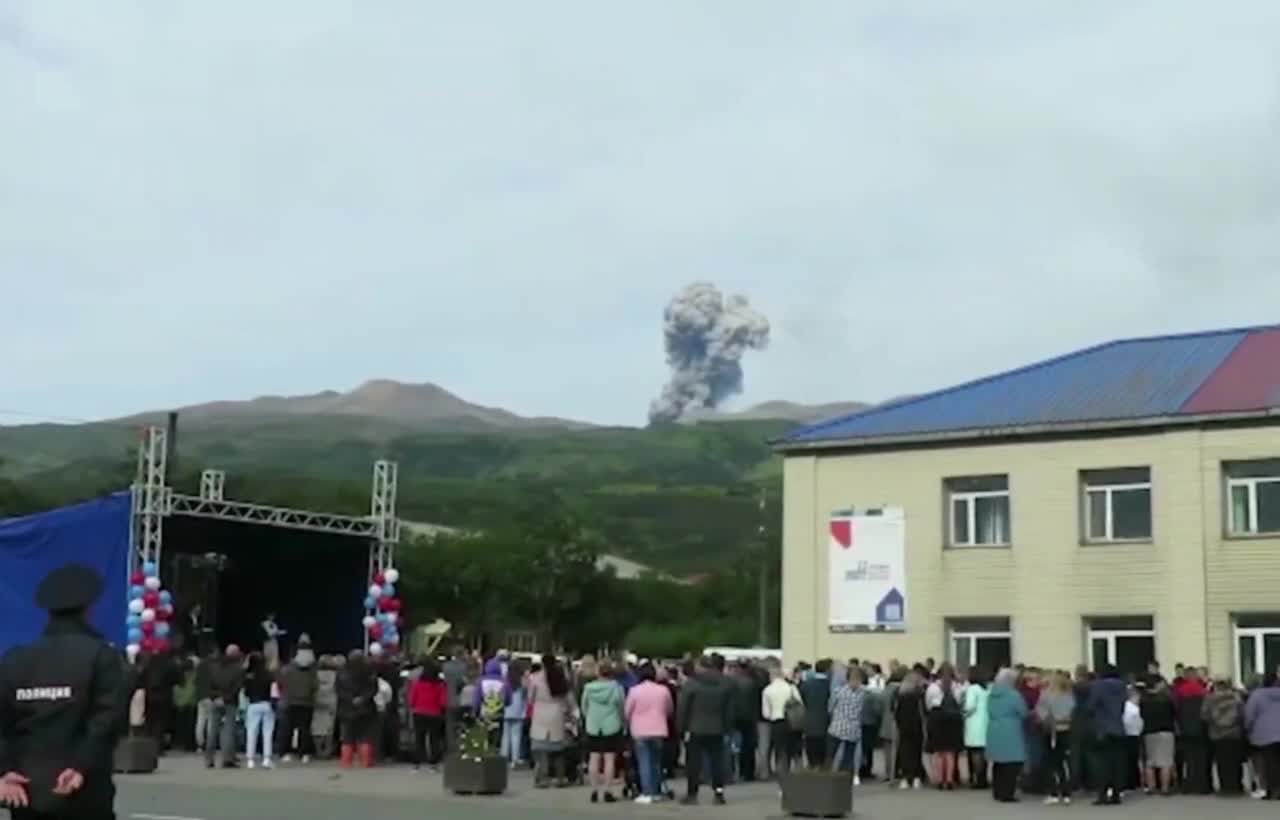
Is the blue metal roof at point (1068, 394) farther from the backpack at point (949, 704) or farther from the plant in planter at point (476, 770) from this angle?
the plant in planter at point (476, 770)

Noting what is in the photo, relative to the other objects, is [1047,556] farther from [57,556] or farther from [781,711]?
[57,556]

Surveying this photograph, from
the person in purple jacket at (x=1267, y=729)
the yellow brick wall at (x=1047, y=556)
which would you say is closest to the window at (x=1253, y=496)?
the yellow brick wall at (x=1047, y=556)

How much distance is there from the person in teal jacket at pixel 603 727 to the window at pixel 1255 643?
16.2 m

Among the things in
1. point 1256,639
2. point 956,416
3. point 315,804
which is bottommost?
point 315,804

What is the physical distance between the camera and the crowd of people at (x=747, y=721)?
74.6ft

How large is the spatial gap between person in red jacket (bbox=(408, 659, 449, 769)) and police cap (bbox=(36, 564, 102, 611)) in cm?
1938

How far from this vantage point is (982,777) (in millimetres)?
25078

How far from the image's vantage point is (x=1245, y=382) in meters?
36.4

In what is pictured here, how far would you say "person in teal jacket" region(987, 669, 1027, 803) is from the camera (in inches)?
893

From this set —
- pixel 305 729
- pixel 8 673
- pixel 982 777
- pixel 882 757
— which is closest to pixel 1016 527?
pixel 882 757

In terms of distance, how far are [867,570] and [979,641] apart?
9.37 feet

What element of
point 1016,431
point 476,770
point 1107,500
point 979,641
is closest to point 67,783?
point 476,770

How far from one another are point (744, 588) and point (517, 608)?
16154 millimetres

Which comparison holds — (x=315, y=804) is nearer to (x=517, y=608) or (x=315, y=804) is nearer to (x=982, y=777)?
(x=982, y=777)
